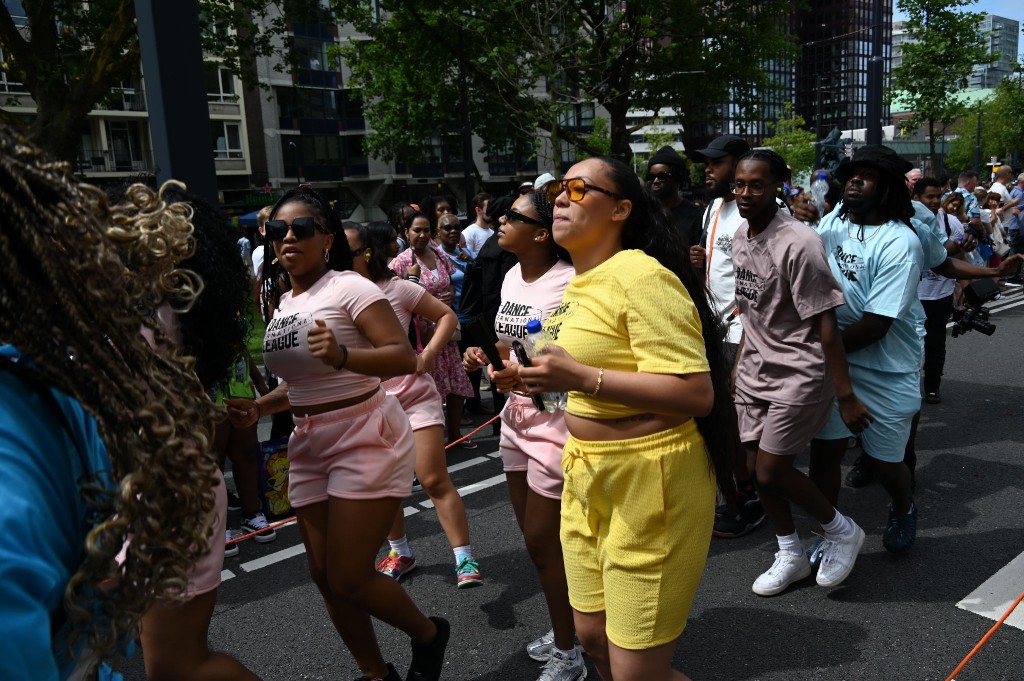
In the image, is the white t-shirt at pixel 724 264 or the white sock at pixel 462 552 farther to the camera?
the white t-shirt at pixel 724 264

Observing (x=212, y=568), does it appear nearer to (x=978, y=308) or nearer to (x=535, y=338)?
(x=535, y=338)

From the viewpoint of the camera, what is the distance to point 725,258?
503cm

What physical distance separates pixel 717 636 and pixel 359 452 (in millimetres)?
1803

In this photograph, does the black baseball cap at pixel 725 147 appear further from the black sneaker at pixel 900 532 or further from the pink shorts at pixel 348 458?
the pink shorts at pixel 348 458

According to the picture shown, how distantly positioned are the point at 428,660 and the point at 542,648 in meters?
0.57

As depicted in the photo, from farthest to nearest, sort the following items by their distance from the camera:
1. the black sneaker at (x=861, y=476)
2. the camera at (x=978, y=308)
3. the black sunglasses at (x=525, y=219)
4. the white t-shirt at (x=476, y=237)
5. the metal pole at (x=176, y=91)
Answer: the white t-shirt at (x=476, y=237), the camera at (x=978, y=308), the black sneaker at (x=861, y=476), the metal pole at (x=176, y=91), the black sunglasses at (x=525, y=219)

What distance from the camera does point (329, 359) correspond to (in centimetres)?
278

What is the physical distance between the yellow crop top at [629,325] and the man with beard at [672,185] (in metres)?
3.36

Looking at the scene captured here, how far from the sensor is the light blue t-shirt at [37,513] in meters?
0.93

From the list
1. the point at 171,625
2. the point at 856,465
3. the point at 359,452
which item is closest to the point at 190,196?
the point at 359,452

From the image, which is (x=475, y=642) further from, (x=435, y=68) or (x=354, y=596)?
(x=435, y=68)

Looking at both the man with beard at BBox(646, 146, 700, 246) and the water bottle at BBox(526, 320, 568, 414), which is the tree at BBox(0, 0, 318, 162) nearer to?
the man with beard at BBox(646, 146, 700, 246)

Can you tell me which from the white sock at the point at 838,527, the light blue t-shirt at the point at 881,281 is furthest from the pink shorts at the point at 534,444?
the light blue t-shirt at the point at 881,281

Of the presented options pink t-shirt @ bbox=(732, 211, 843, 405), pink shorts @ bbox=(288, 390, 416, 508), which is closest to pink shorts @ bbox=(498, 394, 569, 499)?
pink shorts @ bbox=(288, 390, 416, 508)
